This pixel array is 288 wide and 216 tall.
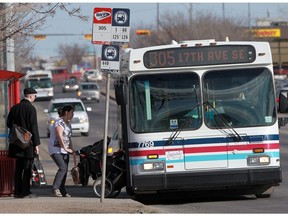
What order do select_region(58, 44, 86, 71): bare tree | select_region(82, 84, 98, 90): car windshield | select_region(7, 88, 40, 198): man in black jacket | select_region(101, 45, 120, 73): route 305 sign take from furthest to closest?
select_region(58, 44, 86, 71): bare tree → select_region(82, 84, 98, 90): car windshield → select_region(7, 88, 40, 198): man in black jacket → select_region(101, 45, 120, 73): route 305 sign

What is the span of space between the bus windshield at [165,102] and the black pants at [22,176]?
6.24 feet

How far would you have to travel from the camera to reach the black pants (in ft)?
46.2

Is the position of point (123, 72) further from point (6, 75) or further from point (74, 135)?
point (74, 135)

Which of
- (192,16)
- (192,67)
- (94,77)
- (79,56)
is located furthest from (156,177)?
(79,56)

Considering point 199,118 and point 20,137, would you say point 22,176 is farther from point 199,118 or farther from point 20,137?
point 199,118

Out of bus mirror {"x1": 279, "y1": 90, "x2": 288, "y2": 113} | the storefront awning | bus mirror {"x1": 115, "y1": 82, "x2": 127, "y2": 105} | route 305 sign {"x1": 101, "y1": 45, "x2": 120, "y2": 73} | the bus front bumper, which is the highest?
route 305 sign {"x1": 101, "y1": 45, "x2": 120, "y2": 73}

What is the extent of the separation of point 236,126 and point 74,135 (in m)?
25.5

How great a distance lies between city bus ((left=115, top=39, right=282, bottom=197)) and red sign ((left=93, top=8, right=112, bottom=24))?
4.66 feet

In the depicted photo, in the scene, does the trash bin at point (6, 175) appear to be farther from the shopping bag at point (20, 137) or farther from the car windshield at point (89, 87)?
the car windshield at point (89, 87)

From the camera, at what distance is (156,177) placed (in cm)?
1378

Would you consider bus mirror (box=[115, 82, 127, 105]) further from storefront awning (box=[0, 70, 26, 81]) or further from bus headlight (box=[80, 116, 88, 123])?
bus headlight (box=[80, 116, 88, 123])

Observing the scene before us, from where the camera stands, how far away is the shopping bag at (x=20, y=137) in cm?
1380

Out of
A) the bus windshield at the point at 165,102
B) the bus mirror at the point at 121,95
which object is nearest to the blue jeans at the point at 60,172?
the bus windshield at the point at 165,102

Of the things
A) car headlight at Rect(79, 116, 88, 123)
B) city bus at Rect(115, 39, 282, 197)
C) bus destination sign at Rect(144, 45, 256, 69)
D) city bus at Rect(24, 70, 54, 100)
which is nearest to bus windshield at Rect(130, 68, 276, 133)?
city bus at Rect(115, 39, 282, 197)
